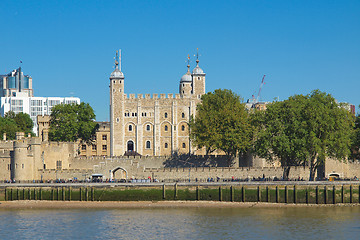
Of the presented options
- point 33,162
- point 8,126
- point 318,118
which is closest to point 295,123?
point 318,118

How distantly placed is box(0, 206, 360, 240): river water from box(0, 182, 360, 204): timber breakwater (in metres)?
3.15

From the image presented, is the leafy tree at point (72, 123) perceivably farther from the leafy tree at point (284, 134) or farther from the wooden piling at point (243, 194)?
the wooden piling at point (243, 194)

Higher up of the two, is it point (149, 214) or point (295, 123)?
point (295, 123)

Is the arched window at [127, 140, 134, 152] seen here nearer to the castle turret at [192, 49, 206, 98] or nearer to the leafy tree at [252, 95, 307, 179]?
the castle turret at [192, 49, 206, 98]

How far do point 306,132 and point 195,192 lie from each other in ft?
47.7

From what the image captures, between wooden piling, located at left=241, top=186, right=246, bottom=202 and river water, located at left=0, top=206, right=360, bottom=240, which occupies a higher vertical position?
wooden piling, located at left=241, top=186, right=246, bottom=202

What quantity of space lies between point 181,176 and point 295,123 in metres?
14.9

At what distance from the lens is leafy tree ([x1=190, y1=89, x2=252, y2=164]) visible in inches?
3354

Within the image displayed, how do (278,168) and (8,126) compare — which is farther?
(8,126)

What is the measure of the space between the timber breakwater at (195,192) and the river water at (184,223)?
315cm

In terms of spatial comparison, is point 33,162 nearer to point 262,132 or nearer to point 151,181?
point 151,181

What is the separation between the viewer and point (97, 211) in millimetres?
66625

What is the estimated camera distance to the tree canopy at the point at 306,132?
7612 centimetres

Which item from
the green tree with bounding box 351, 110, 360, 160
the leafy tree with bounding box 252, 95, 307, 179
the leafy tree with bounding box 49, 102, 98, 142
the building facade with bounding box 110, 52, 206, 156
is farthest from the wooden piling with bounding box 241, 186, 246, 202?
the leafy tree with bounding box 49, 102, 98, 142
